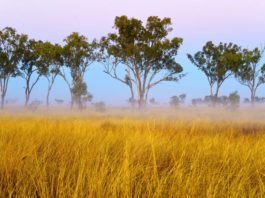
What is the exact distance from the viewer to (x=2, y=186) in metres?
4.05

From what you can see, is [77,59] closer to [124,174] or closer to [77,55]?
[77,55]

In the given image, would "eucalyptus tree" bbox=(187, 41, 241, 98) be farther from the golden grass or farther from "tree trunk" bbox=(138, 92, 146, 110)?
the golden grass

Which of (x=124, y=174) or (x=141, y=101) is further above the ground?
(x=141, y=101)

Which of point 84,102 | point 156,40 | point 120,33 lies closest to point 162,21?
point 156,40

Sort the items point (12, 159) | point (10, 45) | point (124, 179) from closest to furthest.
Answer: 1. point (124, 179)
2. point (12, 159)
3. point (10, 45)

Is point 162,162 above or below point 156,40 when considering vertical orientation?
below

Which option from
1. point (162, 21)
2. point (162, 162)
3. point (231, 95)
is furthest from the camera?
point (231, 95)

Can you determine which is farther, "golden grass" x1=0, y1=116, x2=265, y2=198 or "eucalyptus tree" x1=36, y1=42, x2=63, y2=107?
"eucalyptus tree" x1=36, y1=42, x2=63, y2=107

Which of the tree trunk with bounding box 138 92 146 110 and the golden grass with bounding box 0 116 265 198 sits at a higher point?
the tree trunk with bounding box 138 92 146 110

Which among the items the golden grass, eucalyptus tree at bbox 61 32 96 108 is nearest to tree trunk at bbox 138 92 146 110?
eucalyptus tree at bbox 61 32 96 108

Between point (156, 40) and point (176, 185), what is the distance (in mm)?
35927

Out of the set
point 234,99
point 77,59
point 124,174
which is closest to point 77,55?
point 77,59

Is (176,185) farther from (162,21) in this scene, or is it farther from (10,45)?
(10,45)

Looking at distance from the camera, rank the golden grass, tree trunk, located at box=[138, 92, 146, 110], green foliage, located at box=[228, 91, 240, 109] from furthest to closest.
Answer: green foliage, located at box=[228, 91, 240, 109], tree trunk, located at box=[138, 92, 146, 110], the golden grass
